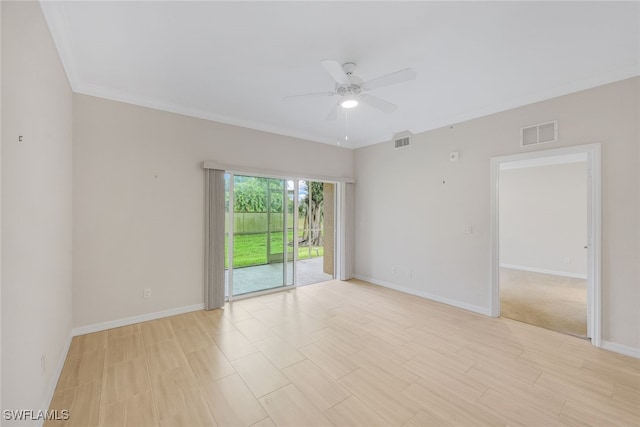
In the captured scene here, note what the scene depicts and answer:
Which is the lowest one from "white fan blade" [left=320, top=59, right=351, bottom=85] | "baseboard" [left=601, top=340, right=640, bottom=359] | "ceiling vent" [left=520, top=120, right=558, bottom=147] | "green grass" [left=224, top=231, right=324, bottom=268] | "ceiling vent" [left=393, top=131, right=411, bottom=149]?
"baseboard" [left=601, top=340, right=640, bottom=359]

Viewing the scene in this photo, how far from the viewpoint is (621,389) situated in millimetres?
2062

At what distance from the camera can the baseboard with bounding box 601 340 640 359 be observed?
2508mm

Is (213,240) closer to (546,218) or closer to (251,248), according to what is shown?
(251,248)

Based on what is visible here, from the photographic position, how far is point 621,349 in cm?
258

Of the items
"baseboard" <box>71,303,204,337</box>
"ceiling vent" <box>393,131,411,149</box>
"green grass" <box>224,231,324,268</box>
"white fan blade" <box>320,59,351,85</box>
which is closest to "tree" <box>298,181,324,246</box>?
"green grass" <box>224,231,324,268</box>

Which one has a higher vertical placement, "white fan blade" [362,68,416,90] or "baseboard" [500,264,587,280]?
"white fan blade" [362,68,416,90]

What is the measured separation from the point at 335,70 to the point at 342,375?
2.58 m

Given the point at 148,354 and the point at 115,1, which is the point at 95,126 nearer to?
the point at 115,1

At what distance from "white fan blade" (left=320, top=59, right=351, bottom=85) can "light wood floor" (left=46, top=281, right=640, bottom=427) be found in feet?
8.42

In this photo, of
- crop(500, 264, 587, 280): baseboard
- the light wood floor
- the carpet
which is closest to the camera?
the light wood floor

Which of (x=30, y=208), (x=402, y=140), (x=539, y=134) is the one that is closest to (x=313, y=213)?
(x=402, y=140)

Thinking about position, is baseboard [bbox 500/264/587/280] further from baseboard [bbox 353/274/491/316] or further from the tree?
the tree

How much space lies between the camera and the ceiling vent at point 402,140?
4.47m

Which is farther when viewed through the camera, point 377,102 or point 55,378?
point 377,102
